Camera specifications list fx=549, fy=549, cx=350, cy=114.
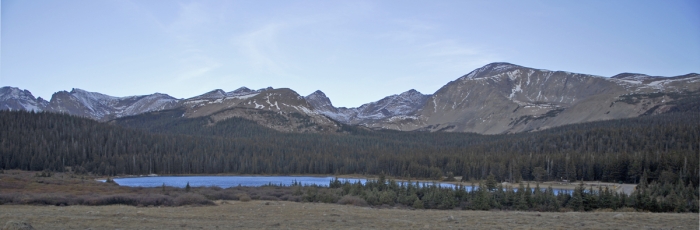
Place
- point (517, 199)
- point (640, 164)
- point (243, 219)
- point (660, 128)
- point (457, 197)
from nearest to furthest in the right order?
point (243, 219)
point (517, 199)
point (457, 197)
point (640, 164)
point (660, 128)

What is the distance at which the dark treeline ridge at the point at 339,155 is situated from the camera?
103875mm

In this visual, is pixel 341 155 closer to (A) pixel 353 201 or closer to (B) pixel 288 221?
(A) pixel 353 201

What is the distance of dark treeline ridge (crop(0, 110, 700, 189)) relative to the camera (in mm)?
103875

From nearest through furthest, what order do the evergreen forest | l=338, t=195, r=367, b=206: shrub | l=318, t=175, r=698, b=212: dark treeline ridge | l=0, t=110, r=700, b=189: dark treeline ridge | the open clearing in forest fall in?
the open clearing in forest, l=318, t=175, r=698, b=212: dark treeline ridge, l=338, t=195, r=367, b=206: shrub, the evergreen forest, l=0, t=110, r=700, b=189: dark treeline ridge

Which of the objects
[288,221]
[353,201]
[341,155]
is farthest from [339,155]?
[288,221]

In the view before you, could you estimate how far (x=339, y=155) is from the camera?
16512 cm

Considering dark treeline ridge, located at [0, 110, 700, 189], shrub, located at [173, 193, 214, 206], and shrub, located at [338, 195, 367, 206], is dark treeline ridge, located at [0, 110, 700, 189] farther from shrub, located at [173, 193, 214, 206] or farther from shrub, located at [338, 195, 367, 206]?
shrub, located at [173, 193, 214, 206]

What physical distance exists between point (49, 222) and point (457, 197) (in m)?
40.3

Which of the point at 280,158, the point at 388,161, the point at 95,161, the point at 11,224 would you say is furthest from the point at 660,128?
the point at 11,224

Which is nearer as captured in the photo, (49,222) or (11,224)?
(11,224)

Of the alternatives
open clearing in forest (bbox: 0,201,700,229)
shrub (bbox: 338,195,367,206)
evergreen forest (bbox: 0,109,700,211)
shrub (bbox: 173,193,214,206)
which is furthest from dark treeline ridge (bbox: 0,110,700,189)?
shrub (bbox: 173,193,214,206)

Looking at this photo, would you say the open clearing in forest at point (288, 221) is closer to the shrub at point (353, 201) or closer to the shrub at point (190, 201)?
the shrub at point (190, 201)

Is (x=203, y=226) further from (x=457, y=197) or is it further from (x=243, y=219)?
(x=457, y=197)

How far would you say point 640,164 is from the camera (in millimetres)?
93688
